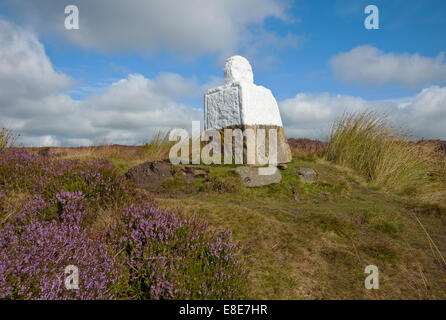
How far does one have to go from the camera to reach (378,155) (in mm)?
9430

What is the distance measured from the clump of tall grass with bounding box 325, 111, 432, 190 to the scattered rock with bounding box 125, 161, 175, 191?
6394 millimetres

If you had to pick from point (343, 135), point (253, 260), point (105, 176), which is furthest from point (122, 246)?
point (343, 135)

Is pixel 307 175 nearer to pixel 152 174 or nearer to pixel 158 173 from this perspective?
pixel 158 173

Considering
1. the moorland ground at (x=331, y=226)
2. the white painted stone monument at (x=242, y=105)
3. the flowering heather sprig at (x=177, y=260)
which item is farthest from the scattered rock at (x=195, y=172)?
the flowering heather sprig at (x=177, y=260)

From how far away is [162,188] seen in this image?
6.53 meters

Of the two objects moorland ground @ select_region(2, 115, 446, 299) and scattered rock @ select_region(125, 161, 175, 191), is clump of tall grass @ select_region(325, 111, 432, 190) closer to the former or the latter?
moorland ground @ select_region(2, 115, 446, 299)

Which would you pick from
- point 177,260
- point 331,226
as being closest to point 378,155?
point 331,226

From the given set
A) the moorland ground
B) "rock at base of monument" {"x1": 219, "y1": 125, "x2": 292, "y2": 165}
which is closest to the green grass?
the moorland ground

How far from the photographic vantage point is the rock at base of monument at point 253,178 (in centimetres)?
678

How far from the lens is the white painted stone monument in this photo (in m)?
8.70

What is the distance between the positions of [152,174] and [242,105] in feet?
11.7
